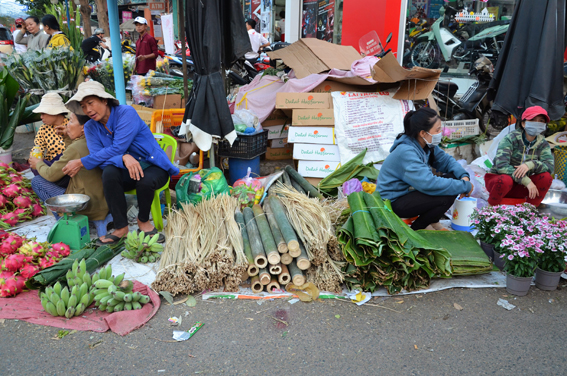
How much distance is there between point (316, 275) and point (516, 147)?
97.6 inches

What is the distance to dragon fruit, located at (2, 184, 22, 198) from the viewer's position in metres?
4.07

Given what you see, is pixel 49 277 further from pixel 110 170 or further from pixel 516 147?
pixel 516 147

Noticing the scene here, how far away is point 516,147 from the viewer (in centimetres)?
401

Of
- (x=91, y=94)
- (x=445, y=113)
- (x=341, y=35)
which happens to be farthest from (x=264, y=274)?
(x=341, y=35)

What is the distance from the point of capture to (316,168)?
509 cm

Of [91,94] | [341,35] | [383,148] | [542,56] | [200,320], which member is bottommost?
[200,320]

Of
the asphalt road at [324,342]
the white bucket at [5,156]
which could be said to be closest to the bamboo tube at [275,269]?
the asphalt road at [324,342]

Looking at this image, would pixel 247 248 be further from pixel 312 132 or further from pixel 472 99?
pixel 472 99

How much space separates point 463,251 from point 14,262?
133 inches

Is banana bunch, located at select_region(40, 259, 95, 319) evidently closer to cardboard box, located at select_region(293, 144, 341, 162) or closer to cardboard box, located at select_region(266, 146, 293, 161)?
cardboard box, located at select_region(293, 144, 341, 162)

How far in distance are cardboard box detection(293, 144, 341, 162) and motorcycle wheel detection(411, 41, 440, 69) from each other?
3.89 meters

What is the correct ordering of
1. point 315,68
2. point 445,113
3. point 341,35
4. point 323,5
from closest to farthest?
point 315,68 < point 445,113 < point 341,35 < point 323,5

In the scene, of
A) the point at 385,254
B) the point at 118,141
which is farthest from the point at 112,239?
the point at 385,254

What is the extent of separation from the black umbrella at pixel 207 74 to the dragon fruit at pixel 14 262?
2051 millimetres
